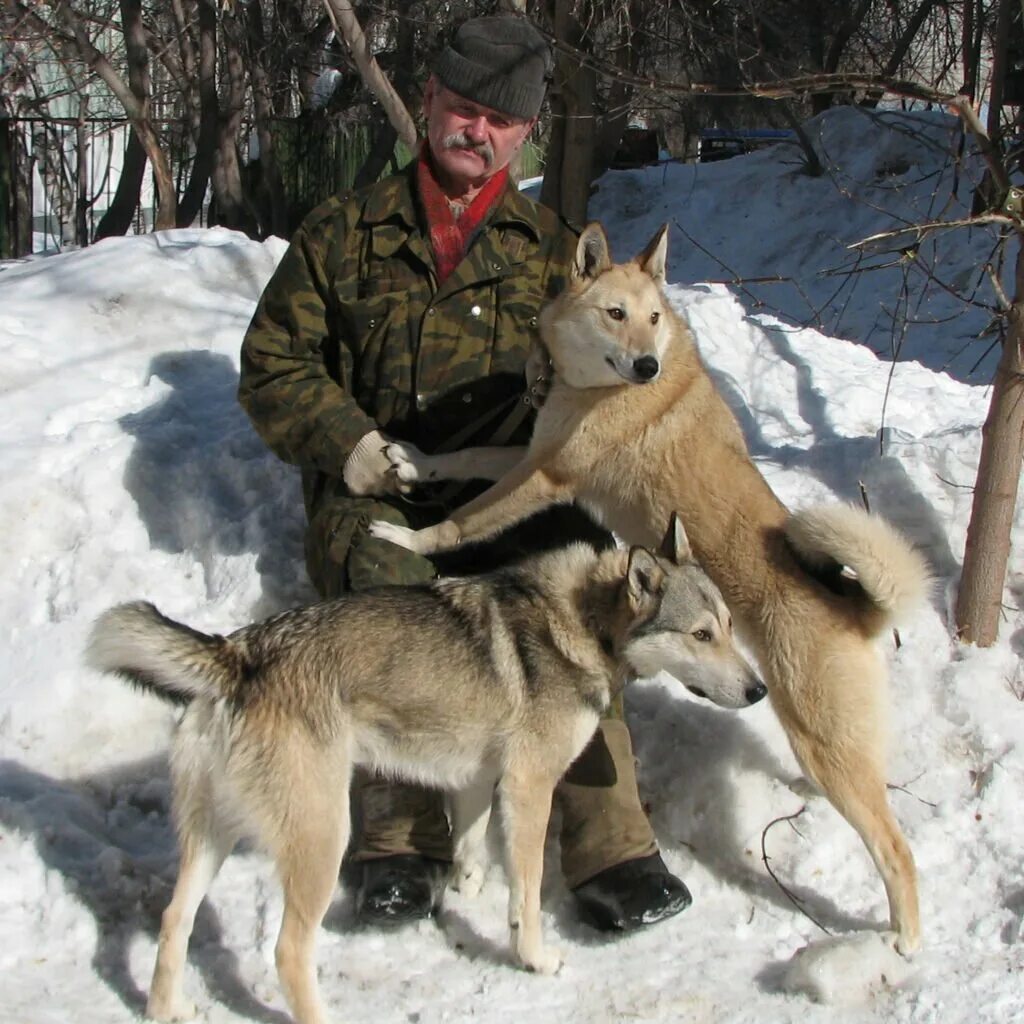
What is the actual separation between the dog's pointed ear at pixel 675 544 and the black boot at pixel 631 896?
91cm

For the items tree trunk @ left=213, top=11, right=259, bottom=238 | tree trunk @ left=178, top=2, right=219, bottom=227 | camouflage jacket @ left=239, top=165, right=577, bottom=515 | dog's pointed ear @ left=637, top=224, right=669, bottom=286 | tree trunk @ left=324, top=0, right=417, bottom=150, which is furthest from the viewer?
tree trunk @ left=213, top=11, right=259, bottom=238

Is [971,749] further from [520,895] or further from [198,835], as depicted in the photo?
[198,835]

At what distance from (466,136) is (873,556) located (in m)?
1.97

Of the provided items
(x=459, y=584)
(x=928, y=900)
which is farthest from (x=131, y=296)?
(x=928, y=900)

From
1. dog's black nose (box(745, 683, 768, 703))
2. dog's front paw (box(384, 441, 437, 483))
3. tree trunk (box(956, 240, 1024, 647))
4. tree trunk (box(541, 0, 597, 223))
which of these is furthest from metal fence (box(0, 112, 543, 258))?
dog's black nose (box(745, 683, 768, 703))

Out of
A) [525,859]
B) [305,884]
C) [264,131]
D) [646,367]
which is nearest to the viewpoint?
[305,884]

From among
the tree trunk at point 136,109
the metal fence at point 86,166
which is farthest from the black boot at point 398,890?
the metal fence at point 86,166

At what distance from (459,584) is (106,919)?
1346 mm

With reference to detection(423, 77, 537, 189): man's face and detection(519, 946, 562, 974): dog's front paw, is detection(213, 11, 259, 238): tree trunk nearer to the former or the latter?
detection(423, 77, 537, 189): man's face

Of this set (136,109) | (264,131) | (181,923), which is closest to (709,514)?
(181,923)

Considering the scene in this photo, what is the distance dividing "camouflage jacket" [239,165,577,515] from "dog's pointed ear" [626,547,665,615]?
47.2 inches

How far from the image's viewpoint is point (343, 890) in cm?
362

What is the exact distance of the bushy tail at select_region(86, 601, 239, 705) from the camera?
2.91 meters

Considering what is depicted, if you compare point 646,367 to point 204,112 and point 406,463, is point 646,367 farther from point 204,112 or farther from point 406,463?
point 204,112
